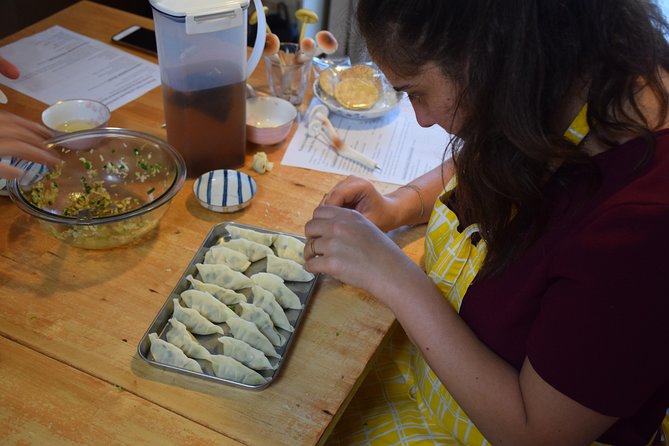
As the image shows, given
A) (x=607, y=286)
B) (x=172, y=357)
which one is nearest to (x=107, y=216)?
(x=172, y=357)

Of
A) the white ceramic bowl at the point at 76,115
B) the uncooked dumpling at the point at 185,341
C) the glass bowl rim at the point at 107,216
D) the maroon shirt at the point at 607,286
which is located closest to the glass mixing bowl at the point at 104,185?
the glass bowl rim at the point at 107,216

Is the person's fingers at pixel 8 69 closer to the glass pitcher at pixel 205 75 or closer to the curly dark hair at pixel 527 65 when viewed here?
the glass pitcher at pixel 205 75

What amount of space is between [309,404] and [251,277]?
261 mm

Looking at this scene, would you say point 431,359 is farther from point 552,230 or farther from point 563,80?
point 563,80

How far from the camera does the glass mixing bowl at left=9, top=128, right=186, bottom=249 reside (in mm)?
→ 1033

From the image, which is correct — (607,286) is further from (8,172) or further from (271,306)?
(8,172)

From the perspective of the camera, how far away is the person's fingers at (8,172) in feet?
3.20

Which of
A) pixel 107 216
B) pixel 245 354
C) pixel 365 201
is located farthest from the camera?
pixel 365 201

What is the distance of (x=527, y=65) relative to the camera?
695mm

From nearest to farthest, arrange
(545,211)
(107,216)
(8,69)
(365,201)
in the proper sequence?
1. (545,211)
2. (107,216)
3. (365,201)
4. (8,69)

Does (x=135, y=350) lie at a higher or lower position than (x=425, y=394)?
higher

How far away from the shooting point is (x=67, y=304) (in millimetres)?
971

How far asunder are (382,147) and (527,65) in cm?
73

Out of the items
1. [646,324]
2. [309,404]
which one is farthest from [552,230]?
[309,404]
